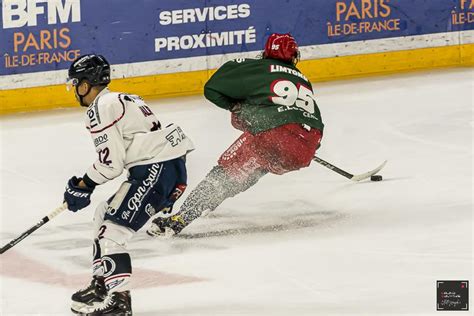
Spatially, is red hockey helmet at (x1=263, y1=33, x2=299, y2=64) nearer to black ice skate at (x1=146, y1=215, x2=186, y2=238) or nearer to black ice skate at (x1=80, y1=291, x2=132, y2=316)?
black ice skate at (x1=146, y1=215, x2=186, y2=238)

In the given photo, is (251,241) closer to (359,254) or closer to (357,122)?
(359,254)

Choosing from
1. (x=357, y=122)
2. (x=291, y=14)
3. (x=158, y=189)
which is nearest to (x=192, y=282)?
(x=158, y=189)

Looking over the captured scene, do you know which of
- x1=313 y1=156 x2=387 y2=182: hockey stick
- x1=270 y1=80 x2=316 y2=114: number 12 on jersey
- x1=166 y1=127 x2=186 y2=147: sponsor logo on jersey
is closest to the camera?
x1=166 y1=127 x2=186 y2=147: sponsor logo on jersey

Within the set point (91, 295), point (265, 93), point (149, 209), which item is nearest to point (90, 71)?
point (149, 209)

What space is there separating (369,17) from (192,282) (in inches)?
202

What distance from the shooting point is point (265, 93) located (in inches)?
261

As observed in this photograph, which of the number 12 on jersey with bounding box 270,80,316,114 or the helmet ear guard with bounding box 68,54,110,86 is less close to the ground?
the helmet ear guard with bounding box 68,54,110,86

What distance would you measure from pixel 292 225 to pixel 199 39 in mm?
3443

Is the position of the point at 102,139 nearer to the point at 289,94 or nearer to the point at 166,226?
the point at 166,226

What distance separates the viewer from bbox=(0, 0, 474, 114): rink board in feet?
31.2

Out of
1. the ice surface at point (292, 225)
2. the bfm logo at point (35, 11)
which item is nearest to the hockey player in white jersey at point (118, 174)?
the ice surface at point (292, 225)

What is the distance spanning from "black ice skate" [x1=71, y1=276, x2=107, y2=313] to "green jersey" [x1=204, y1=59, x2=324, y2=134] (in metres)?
1.53

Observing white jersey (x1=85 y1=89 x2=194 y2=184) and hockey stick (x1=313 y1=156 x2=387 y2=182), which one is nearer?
white jersey (x1=85 y1=89 x2=194 y2=184)

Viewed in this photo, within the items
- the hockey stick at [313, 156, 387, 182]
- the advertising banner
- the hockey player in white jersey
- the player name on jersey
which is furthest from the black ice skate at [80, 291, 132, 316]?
the advertising banner
